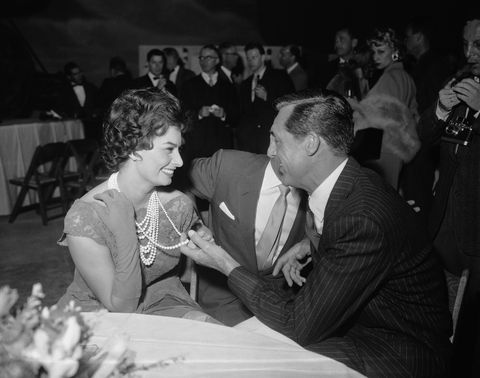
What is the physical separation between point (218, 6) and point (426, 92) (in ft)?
25.7

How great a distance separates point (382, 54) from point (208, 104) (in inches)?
91.5

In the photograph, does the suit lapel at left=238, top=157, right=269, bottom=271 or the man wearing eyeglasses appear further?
the man wearing eyeglasses

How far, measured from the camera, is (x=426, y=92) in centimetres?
403

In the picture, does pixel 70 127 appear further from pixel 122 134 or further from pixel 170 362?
pixel 170 362

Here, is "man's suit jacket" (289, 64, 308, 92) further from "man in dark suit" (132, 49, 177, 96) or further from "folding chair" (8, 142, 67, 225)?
"folding chair" (8, 142, 67, 225)

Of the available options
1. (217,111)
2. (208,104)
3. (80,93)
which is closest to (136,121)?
(217,111)

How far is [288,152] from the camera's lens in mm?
1699

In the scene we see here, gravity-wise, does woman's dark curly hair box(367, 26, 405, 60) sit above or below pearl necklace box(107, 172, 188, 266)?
above

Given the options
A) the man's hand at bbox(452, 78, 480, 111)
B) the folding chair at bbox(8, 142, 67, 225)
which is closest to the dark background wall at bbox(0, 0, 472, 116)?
the folding chair at bbox(8, 142, 67, 225)

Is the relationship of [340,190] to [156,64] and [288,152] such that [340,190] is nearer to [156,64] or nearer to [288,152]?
[288,152]

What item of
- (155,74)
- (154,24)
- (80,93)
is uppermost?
(154,24)

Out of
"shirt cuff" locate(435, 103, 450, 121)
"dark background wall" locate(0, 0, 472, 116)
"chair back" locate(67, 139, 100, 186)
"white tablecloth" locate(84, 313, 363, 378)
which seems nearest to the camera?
"white tablecloth" locate(84, 313, 363, 378)

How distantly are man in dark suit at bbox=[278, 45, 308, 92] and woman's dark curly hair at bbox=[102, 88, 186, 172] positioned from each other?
4.59 m

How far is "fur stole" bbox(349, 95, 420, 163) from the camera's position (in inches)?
115
